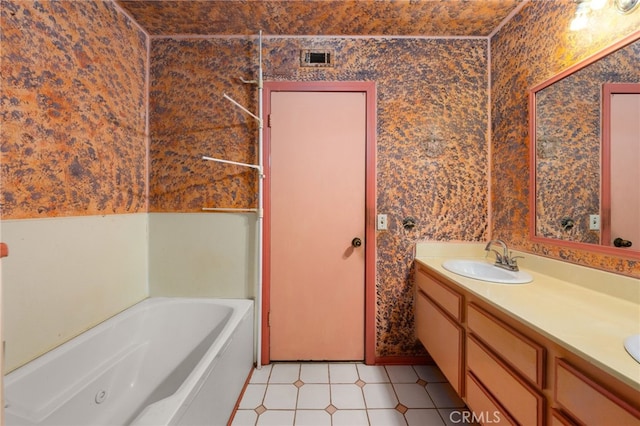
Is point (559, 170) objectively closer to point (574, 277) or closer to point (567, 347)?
point (574, 277)

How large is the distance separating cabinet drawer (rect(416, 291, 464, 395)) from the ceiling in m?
1.88

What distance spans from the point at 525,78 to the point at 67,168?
270cm

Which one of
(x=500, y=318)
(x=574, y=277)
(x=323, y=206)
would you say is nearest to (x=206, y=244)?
(x=323, y=206)

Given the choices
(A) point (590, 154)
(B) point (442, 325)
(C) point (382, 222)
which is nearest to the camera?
(A) point (590, 154)

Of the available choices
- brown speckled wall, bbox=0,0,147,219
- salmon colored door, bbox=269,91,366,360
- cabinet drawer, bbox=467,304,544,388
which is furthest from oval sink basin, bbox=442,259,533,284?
brown speckled wall, bbox=0,0,147,219

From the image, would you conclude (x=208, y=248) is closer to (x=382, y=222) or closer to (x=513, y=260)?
(x=382, y=222)

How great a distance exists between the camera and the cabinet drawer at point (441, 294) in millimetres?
1239

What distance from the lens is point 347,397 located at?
1.44 metres

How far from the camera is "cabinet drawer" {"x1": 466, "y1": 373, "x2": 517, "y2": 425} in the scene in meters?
0.97

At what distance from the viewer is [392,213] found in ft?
5.72

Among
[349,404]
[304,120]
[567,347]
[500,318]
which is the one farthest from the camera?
[304,120]

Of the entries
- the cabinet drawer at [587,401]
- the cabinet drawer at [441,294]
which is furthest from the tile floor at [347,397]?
the cabinet drawer at [587,401]

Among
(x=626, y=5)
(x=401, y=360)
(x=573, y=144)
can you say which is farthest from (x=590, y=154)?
(x=401, y=360)

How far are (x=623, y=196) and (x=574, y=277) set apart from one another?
433 millimetres
